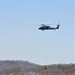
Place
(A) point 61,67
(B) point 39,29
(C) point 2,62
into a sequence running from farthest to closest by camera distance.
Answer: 1. (C) point 2,62
2. (A) point 61,67
3. (B) point 39,29

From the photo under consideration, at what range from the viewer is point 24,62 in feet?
400

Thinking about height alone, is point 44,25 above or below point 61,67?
above

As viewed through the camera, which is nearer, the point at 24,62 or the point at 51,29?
the point at 51,29

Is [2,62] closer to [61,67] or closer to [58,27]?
[61,67]

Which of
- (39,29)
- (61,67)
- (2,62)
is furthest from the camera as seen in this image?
(2,62)

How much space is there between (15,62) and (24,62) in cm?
331

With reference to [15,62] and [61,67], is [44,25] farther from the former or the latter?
[15,62]

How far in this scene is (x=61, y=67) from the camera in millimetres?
90750

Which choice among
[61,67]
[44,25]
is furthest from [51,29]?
[61,67]

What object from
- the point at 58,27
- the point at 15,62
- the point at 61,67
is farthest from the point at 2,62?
the point at 58,27

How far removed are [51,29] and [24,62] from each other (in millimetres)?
67738

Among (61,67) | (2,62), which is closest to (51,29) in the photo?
(61,67)

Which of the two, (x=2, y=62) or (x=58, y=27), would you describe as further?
(x=2, y=62)

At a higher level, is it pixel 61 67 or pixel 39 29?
pixel 39 29
